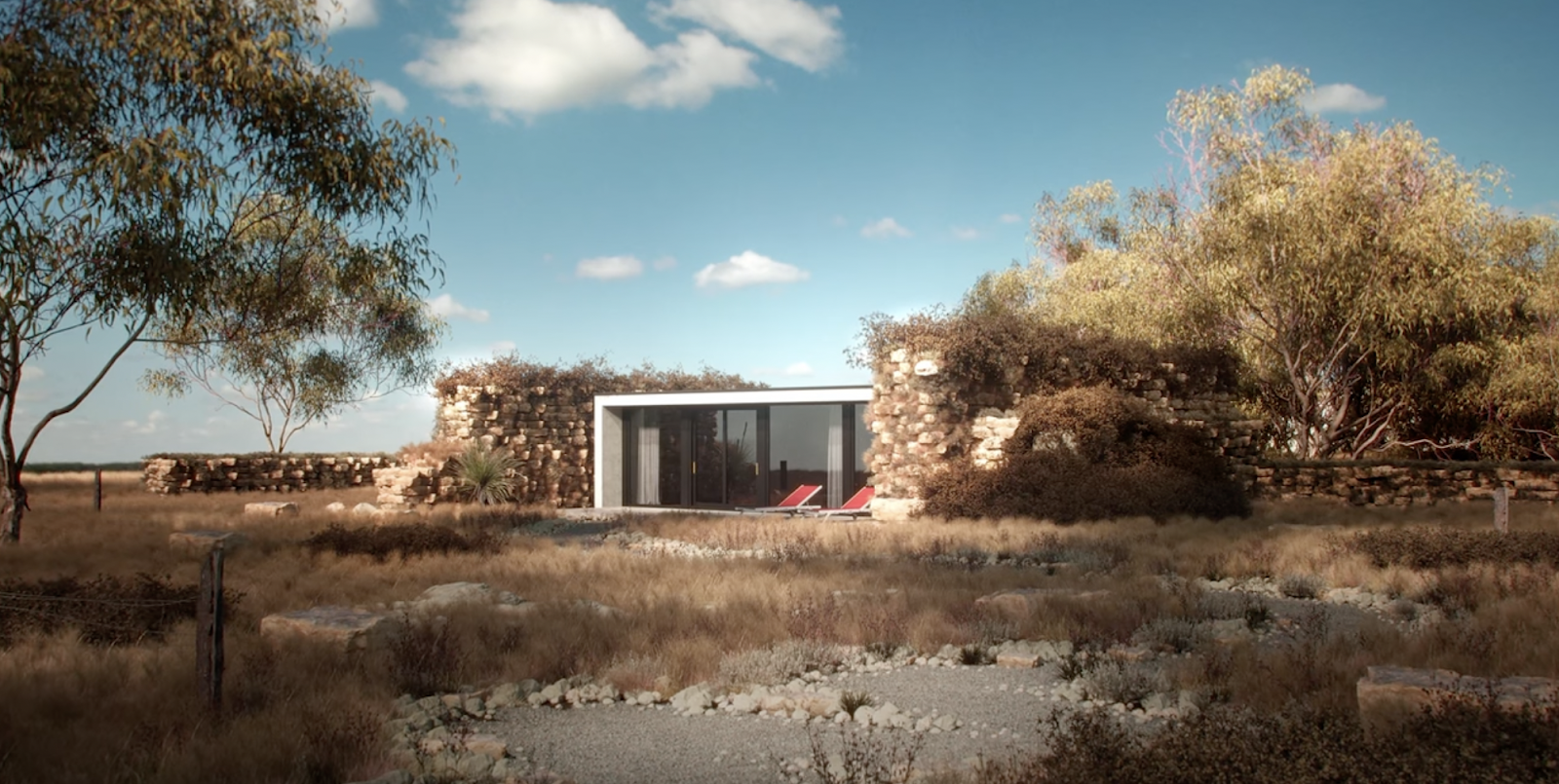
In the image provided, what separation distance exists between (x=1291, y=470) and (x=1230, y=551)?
807cm

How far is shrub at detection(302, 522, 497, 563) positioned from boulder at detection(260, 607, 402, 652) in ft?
13.9

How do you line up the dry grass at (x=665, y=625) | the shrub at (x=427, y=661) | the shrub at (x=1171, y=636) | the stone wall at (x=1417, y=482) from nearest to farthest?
the dry grass at (x=665, y=625)
the shrub at (x=427, y=661)
the shrub at (x=1171, y=636)
the stone wall at (x=1417, y=482)

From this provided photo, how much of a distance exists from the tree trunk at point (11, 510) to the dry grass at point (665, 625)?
0.94 feet

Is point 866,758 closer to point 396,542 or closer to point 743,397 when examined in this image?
point 396,542

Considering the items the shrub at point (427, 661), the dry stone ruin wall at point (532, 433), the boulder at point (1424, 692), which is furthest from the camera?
the dry stone ruin wall at point (532, 433)

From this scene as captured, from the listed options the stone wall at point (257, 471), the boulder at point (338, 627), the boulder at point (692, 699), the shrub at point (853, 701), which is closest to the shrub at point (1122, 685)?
the shrub at point (853, 701)

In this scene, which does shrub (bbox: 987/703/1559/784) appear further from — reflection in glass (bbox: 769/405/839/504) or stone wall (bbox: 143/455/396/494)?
stone wall (bbox: 143/455/396/494)

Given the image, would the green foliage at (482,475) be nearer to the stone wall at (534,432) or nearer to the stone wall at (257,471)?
the stone wall at (534,432)

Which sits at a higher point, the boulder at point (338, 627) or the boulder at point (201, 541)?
the boulder at point (201, 541)

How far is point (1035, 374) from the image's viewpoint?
53.1ft

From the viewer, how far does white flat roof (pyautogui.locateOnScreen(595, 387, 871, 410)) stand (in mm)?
18062

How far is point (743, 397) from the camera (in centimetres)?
1909

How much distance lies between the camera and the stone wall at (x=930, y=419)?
1555cm

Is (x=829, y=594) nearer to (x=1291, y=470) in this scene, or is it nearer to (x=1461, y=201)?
(x=1291, y=470)
